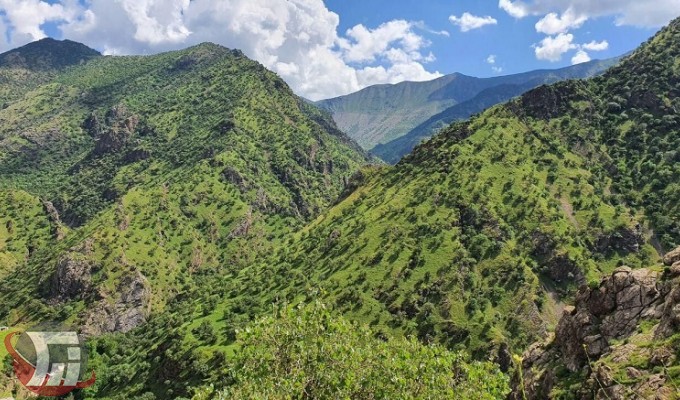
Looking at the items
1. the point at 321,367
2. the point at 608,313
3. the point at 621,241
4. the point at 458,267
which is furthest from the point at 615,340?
the point at 621,241

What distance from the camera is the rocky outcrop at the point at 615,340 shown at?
4262cm

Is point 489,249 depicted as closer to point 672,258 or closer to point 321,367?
point 672,258

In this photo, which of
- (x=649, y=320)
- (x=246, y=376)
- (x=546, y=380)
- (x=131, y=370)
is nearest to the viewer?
(x=246, y=376)

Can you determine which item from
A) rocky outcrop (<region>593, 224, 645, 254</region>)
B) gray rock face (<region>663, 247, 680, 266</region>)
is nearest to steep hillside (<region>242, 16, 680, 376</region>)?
rocky outcrop (<region>593, 224, 645, 254</region>)

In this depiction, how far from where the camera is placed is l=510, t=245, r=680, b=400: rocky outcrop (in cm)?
4262

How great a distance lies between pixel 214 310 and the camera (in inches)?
7160

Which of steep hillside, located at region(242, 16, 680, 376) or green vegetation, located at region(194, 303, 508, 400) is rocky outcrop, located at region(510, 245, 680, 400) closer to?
green vegetation, located at region(194, 303, 508, 400)

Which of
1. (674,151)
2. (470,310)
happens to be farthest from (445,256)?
(674,151)

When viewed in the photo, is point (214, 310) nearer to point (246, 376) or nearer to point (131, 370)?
point (131, 370)

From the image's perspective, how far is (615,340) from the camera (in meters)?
52.0

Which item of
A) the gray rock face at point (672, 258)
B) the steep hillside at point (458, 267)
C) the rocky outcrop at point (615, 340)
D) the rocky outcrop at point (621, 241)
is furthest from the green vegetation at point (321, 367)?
the rocky outcrop at point (621, 241)

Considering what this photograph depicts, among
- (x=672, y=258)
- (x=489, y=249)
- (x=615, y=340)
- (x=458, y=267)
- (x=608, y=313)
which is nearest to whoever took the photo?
(x=615, y=340)

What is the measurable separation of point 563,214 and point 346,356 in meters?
171

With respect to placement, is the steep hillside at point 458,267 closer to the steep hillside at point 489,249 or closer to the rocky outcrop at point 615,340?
the steep hillside at point 489,249
